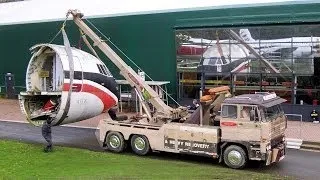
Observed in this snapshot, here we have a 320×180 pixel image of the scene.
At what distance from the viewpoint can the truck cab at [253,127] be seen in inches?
676

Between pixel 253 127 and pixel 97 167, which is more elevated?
pixel 253 127

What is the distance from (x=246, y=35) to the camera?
1123 inches

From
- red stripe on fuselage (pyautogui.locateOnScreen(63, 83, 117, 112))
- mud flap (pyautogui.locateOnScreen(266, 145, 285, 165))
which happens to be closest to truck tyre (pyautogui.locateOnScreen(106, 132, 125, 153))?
red stripe on fuselage (pyautogui.locateOnScreen(63, 83, 117, 112))

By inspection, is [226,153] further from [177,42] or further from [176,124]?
[177,42]

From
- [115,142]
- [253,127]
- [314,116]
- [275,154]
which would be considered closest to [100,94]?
[115,142]

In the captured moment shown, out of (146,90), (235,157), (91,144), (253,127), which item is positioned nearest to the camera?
(253,127)

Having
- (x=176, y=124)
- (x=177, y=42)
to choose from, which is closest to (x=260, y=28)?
(x=177, y=42)

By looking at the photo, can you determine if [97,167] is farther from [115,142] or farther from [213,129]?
[213,129]

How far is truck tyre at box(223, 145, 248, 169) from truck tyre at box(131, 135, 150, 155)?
3.48 metres

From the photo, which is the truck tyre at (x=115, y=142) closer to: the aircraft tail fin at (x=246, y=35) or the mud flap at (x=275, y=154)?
the mud flap at (x=275, y=154)

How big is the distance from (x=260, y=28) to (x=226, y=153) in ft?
39.4

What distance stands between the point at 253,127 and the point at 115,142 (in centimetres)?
626

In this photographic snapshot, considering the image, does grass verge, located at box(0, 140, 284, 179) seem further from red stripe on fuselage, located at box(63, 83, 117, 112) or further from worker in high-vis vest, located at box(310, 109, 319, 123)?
worker in high-vis vest, located at box(310, 109, 319, 123)

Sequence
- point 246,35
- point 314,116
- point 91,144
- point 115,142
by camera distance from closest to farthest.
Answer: point 115,142, point 91,144, point 314,116, point 246,35
